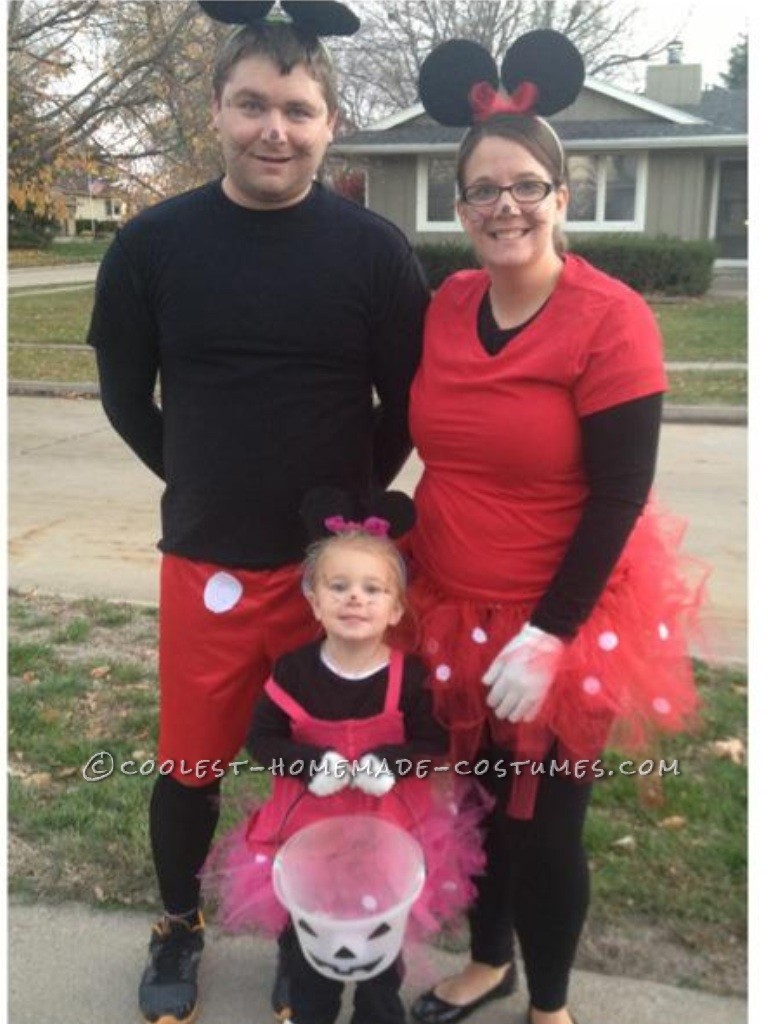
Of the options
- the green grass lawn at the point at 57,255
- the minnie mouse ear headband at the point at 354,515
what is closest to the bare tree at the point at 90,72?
the minnie mouse ear headband at the point at 354,515

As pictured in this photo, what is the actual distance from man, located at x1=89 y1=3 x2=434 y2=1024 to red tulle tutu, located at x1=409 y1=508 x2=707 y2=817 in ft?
1.30

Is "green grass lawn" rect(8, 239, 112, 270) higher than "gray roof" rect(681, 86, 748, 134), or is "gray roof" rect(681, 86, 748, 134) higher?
"gray roof" rect(681, 86, 748, 134)

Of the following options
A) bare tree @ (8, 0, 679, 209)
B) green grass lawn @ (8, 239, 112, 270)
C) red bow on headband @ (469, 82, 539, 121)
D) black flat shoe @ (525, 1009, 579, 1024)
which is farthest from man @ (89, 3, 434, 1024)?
green grass lawn @ (8, 239, 112, 270)

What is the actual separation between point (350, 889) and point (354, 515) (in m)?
0.76

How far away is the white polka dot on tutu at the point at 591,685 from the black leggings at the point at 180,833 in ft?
3.19

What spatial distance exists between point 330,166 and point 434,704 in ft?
70.2

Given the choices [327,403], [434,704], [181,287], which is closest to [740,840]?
[434,704]

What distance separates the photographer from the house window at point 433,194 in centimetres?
2228

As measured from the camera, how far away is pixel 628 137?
2120cm

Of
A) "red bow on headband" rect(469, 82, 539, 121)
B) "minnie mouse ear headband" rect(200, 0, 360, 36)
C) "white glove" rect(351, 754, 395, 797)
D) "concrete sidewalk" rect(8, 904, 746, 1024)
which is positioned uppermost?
"minnie mouse ear headband" rect(200, 0, 360, 36)

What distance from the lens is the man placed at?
2.31 metres

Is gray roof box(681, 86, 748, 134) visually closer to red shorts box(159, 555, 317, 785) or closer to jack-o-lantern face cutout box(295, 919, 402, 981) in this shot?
red shorts box(159, 555, 317, 785)

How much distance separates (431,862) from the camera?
2252mm
